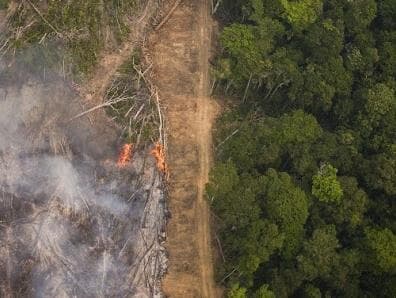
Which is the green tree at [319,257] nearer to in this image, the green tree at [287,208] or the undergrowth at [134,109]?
the green tree at [287,208]

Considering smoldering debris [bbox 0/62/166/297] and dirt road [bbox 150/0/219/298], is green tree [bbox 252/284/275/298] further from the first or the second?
smoldering debris [bbox 0/62/166/297]

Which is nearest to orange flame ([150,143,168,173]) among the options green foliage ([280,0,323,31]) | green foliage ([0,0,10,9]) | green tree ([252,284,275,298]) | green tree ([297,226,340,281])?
green tree ([252,284,275,298])

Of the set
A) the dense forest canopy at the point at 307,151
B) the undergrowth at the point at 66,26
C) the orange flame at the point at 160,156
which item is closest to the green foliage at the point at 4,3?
the undergrowth at the point at 66,26

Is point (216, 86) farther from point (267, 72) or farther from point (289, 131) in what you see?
point (289, 131)

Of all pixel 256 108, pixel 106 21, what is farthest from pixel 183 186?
pixel 106 21

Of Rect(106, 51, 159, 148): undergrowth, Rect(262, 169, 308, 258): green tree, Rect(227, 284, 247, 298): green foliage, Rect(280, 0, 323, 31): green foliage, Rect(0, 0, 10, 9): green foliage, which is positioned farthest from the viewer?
Rect(0, 0, 10, 9): green foliage

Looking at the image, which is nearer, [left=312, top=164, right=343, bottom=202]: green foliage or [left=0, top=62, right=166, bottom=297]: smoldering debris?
[left=312, top=164, right=343, bottom=202]: green foliage
